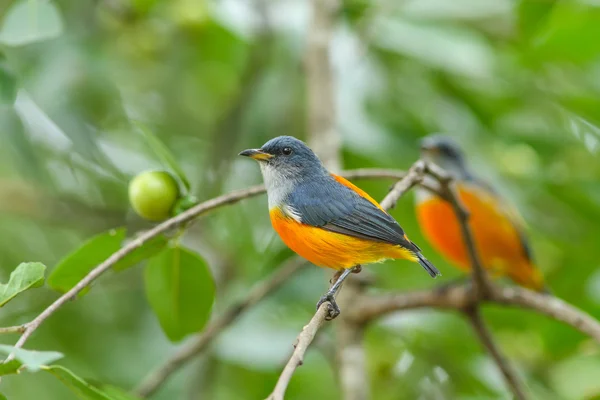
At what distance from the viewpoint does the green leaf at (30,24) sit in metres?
2.46

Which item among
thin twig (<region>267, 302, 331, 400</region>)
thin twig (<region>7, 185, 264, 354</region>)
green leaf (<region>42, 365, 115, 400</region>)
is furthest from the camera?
thin twig (<region>7, 185, 264, 354</region>)

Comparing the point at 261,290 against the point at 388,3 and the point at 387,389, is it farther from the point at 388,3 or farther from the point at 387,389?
the point at 388,3

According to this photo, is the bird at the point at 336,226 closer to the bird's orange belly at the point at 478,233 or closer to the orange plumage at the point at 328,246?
the orange plumage at the point at 328,246

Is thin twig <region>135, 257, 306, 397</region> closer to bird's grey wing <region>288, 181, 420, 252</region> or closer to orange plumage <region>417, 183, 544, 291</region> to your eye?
bird's grey wing <region>288, 181, 420, 252</region>

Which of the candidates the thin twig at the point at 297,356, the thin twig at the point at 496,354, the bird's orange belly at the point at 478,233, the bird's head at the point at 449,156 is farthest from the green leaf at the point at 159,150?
the bird's head at the point at 449,156

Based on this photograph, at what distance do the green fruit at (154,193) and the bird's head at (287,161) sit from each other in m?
0.64

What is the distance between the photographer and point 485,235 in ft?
16.8

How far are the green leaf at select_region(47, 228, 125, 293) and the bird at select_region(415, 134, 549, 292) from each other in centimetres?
273

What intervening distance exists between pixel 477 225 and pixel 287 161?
2294 millimetres

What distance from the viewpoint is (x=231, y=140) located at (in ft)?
14.2

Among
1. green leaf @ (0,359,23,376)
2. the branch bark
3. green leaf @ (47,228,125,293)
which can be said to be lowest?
green leaf @ (0,359,23,376)

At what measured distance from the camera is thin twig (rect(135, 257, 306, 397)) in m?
3.28

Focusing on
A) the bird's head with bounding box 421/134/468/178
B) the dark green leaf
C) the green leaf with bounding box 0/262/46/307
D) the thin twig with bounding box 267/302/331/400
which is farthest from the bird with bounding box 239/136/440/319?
the bird's head with bounding box 421/134/468/178

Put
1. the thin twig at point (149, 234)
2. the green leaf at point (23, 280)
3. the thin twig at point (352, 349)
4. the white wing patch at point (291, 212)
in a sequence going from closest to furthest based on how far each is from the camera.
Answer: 1. the green leaf at point (23, 280)
2. the thin twig at point (149, 234)
3. the white wing patch at point (291, 212)
4. the thin twig at point (352, 349)
